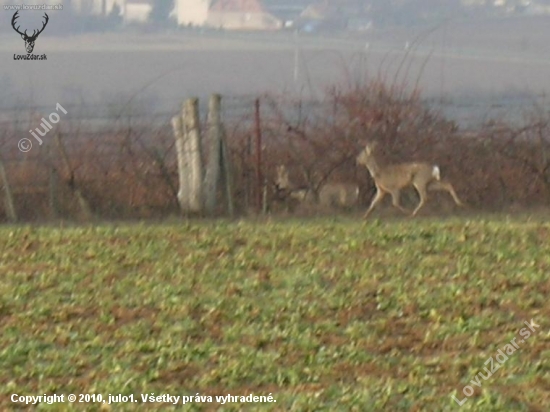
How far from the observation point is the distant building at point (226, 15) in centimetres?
2130

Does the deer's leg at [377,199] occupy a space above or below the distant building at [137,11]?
below

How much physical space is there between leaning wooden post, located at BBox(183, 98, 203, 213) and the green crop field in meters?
2.26

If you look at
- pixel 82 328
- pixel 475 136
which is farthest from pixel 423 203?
pixel 82 328

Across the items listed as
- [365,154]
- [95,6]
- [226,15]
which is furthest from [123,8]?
[365,154]

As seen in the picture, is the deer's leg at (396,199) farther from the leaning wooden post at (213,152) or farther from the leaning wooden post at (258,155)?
the leaning wooden post at (213,152)

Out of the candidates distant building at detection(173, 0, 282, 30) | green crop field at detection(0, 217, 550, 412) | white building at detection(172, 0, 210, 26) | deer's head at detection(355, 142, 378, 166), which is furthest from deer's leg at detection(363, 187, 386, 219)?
white building at detection(172, 0, 210, 26)

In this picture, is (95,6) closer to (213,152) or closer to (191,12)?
(191,12)

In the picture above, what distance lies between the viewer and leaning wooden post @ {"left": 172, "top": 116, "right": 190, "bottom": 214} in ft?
45.0

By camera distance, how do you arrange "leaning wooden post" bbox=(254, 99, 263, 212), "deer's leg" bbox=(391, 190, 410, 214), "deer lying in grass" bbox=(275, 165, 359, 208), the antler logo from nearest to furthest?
"deer's leg" bbox=(391, 190, 410, 214) → "leaning wooden post" bbox=(254, 99, 263, 212) → "deer lying in grass" bbox=(275, 165, 359, 208) → the antler logo

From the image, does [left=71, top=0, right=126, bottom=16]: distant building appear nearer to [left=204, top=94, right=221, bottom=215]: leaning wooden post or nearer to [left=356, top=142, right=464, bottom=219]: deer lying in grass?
[left=204, top=94, right=221, bottom=215]: leaning wooden post

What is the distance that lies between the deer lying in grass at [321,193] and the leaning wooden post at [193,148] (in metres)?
0.93

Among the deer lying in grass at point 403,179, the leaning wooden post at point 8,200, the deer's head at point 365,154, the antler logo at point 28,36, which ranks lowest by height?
the leaning wooden post at point 8,200

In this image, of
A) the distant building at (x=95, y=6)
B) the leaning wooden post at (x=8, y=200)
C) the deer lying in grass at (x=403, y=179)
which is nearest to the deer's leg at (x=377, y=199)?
the deer lying in grass at (x=403, y=179)

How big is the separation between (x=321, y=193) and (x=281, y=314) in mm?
5936
